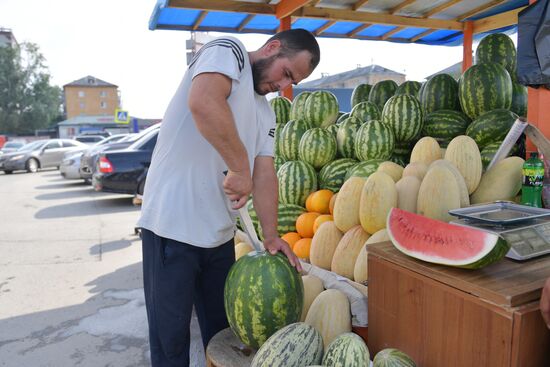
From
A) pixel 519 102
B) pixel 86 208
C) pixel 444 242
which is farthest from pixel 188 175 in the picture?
pixel 86 208

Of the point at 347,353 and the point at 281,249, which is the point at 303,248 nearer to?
the point at 281,249

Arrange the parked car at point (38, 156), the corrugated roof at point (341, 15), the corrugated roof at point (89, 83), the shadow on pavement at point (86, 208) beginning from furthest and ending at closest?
1. the corrugated roof at point (89, 83)
2. the parked car at point (38, 156)
3. the shadow on pavement at point (86, 208)
4. the corrugated roof at point (341, 15)

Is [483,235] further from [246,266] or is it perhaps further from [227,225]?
[227,225]

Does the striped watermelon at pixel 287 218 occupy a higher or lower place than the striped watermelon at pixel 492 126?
lower

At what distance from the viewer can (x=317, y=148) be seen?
383cm

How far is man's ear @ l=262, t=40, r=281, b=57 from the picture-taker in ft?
6.39

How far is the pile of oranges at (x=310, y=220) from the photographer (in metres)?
3.15

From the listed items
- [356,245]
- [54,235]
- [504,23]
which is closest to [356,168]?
[356,245]

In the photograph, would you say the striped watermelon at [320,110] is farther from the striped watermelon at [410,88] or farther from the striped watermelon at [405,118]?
the striped watermelon at [405,118]

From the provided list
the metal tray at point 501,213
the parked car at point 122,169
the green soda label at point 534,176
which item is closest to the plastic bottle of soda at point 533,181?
the green soda label at point 534,176

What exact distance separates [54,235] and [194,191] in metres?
6.84

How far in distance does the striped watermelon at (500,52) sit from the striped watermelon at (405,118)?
939 mm

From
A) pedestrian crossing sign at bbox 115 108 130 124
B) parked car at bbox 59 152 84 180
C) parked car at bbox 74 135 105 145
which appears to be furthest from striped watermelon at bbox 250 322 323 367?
pedestrian crossing sign at bbox 115 108 130 124

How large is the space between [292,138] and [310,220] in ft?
3.82
